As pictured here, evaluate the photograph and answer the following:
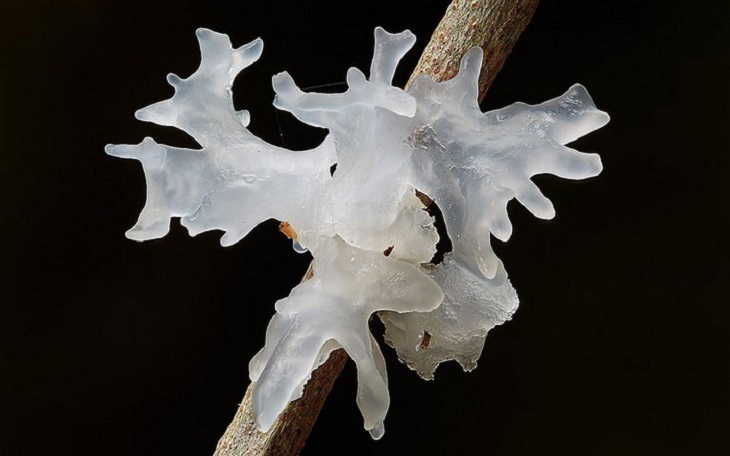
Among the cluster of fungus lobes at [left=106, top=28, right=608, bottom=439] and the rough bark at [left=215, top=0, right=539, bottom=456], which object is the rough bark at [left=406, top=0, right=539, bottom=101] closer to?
the rough bark at [left=215, top=0, right=539, bottom=456]

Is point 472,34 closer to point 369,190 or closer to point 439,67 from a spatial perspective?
point 439,67

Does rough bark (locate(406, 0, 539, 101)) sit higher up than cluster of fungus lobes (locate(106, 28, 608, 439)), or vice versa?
rough bark (locate(406, 0, 539, 101))

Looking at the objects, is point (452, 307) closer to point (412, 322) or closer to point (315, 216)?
point (412, 322)

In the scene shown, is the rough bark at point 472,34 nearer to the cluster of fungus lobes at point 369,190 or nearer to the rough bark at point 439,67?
the rough bark at point 439,67

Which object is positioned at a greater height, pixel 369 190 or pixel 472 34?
pixel 472 34

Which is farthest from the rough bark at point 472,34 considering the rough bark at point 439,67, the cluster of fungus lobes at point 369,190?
the cluster of fungus lobes at point 369,190

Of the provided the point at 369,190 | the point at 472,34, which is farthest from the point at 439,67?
the point at 369,190

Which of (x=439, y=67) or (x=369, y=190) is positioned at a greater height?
(x=439, y=67)

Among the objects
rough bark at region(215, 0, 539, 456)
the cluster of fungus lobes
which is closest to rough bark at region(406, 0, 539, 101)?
rough bark at region(215, 0, 539, 456)
